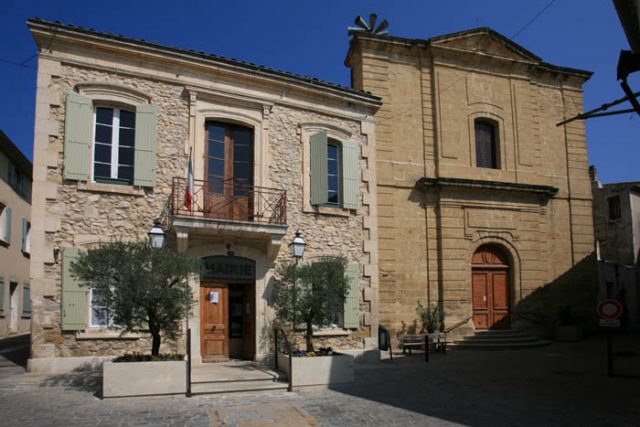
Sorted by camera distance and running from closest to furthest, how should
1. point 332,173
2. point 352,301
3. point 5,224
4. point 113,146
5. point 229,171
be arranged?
1. point 113,146
2. point 229,171
3. point 352,301
4. point 332,173
5. point 5,224

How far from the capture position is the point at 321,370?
31.8 ft

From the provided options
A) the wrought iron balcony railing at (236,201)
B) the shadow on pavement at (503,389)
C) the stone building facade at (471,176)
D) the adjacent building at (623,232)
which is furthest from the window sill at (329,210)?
the adjacent building at (623,232)

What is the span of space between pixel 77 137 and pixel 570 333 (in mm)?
14770

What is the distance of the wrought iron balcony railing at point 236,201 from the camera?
37.6ft

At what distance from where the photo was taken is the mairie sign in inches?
454

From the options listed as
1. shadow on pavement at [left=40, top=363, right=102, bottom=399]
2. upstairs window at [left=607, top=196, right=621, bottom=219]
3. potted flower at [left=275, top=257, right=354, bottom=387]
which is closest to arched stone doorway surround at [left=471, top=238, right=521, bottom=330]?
potted flower at [left=275, top=257, right=354, bottom=387]

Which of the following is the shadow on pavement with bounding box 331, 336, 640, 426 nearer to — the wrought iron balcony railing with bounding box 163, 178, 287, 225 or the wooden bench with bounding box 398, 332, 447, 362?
the wooden bench with bounding box 398, 332, 447, 362

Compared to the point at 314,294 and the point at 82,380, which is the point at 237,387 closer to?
the point at 314,294

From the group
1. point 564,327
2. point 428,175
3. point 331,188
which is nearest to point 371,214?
point 331,188

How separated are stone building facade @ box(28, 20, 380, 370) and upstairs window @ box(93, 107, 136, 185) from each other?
0.9 inches

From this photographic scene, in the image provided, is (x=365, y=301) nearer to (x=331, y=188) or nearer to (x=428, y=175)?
(x=331, y=188)

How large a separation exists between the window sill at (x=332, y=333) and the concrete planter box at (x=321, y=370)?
239cm

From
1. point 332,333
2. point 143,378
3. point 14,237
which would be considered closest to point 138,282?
point 143,378

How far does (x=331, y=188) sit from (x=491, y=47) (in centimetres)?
845
